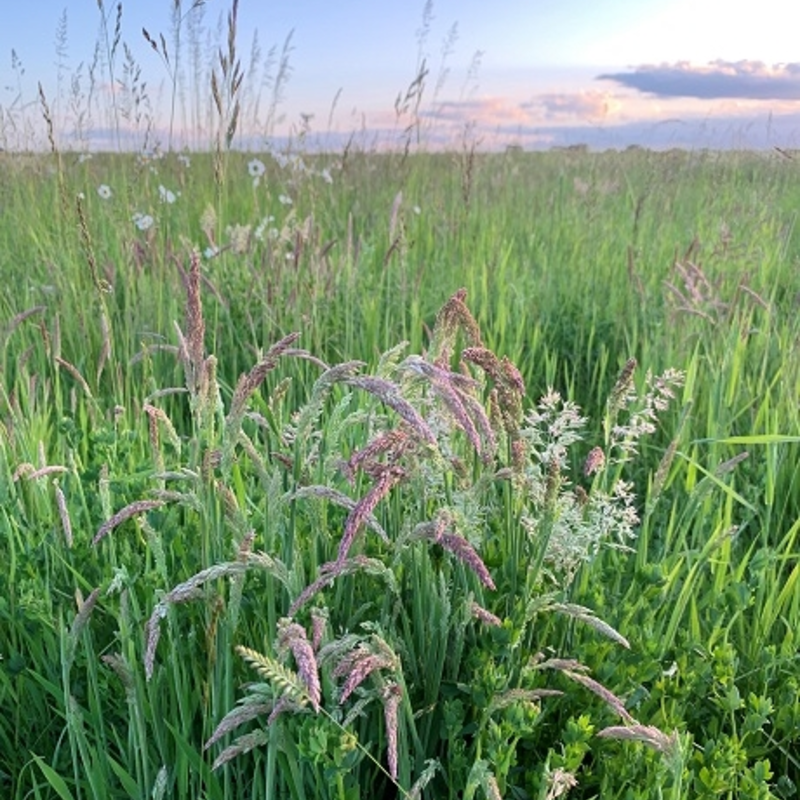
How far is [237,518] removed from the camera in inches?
45.1

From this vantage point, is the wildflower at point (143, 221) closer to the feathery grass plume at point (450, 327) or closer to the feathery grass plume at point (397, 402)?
the feathery grass plume at point (450, 327)

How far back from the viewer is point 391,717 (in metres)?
0.97

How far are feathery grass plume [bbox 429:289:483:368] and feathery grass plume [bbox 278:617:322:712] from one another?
16.9 inches

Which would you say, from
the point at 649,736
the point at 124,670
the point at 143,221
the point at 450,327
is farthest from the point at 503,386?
the point at 143,221

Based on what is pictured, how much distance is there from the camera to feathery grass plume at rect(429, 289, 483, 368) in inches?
45.3

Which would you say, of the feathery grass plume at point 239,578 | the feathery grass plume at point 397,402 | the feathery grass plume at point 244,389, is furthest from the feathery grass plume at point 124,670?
the feathery grass plume at point 397,402

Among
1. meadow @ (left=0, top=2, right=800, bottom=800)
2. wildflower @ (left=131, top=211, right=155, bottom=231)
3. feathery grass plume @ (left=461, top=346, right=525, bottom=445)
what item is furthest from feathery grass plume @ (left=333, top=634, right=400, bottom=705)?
wildflower @ (left=131, top=211, right=155, bottom=231)

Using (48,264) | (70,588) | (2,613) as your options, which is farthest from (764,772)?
(48,264)

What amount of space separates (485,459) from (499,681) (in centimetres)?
30

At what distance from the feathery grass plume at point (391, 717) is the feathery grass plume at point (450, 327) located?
0.42 metres

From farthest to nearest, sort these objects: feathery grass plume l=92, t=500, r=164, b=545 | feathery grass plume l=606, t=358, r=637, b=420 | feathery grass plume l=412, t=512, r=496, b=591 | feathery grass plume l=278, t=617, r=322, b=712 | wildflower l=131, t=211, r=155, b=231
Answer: wildflower l=131, t=211, r=155, b=231 → feathery grass plume l=606, t=358, r=637, b=420 → feathery grass plume l=92, t=500, r=164, b=545 → feathery grass plume l=412, t=512, r=496, b=591 → feathery grass plume l=278, t=617, r=322, b=712

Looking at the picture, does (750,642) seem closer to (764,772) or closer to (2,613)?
(764,772)

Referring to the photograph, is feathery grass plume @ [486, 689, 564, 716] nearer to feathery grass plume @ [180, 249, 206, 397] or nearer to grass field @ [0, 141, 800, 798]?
grass field @ [0, 141, 800, 798]

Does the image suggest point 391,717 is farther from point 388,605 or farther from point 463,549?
point 388,605
